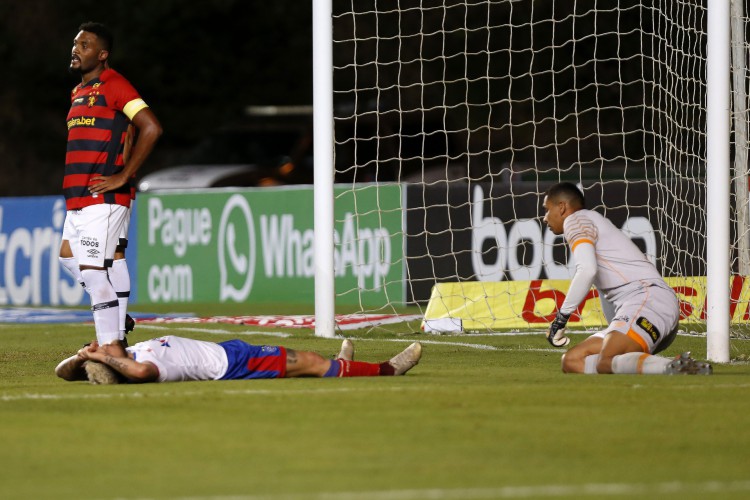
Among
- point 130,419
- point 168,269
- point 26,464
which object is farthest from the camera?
point 168,269

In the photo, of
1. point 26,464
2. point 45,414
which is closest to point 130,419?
point 45,414

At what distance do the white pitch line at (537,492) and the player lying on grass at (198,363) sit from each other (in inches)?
124

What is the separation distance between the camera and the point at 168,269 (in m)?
18.3

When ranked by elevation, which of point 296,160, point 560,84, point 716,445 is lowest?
point 716,445

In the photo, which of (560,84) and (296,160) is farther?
(560,84)

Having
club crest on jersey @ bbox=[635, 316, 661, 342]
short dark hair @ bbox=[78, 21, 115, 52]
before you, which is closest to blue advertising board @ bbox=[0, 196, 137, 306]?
short dark hair @ bbox=[78, 21, 115, 52]

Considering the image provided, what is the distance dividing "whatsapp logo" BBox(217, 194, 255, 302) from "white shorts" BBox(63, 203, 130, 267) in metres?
8.58

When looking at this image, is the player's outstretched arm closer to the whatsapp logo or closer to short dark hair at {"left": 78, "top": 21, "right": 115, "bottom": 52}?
short dark hair at {"left": 78, "top": 21, "right": 115, "bottom": 52}

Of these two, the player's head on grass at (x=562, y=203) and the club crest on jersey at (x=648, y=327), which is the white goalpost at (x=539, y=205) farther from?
the player's head on grass at (x=562, y=203)

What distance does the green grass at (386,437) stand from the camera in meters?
4.89

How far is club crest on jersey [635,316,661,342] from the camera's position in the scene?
8539 millimetres

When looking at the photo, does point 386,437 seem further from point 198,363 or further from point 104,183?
point 104,183

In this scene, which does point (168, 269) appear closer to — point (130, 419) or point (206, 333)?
point (206, 333)

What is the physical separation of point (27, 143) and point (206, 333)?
24973mm
